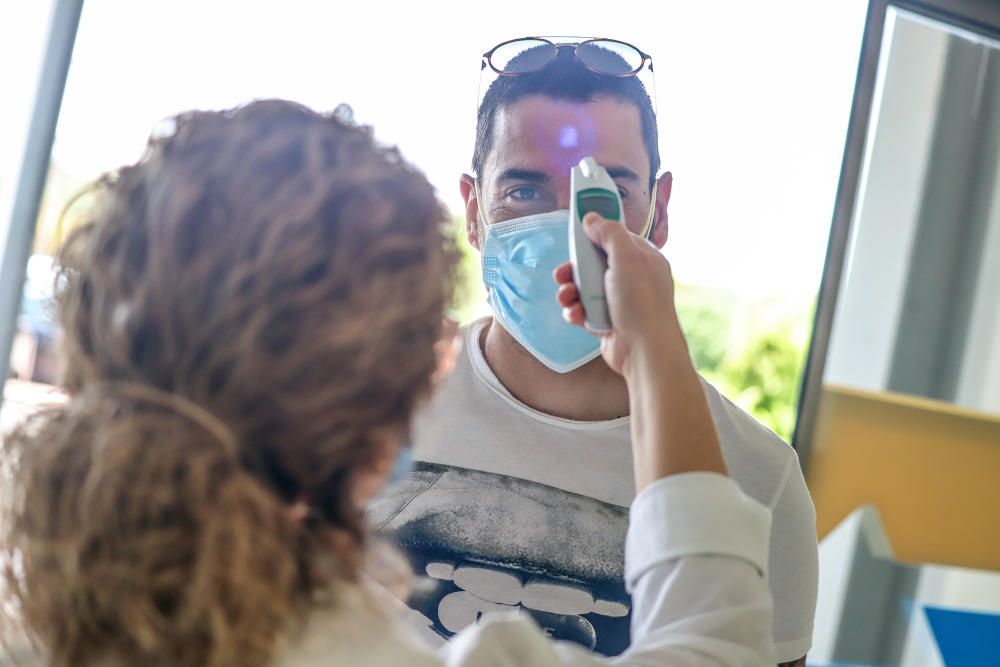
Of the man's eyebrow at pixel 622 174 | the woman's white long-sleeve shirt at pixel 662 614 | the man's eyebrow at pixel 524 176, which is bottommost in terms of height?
the woman's white long-sleeve shirt at pixel 662 614

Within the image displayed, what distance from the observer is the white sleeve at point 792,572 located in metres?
1.14

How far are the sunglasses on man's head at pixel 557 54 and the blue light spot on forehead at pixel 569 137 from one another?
0.11 meters

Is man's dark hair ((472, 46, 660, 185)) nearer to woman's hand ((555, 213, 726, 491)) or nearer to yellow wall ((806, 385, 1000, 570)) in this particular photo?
woman's hand ((555, 213, 726, 491))

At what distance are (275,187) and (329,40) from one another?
2.10m

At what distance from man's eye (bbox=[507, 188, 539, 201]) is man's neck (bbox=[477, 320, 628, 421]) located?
22 centimetres

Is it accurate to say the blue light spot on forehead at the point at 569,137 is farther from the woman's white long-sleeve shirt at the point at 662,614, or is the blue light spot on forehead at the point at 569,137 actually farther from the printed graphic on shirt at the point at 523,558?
the woman's white long-sleeve shirt at the point at 662,614

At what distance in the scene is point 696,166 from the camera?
2.92 meters

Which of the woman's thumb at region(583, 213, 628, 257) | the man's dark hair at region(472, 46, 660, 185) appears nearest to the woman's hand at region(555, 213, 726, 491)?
the woman's thumb at region(583, 213, 628, 257)

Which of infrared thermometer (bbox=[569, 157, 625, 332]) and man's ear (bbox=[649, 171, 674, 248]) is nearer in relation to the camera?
infrared thermometer (bbox=[569, 157, 625, 332])

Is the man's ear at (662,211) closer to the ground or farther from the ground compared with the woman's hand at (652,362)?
farther from the ground

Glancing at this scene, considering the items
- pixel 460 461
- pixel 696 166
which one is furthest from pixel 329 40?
pixel 460 461

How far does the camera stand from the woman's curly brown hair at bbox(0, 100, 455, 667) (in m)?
0.58

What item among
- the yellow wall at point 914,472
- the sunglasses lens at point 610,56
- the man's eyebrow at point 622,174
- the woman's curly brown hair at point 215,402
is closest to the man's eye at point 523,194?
the man's eyebrow at point 622,174

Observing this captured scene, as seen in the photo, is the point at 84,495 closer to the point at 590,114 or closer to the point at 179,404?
the point at 179,404
